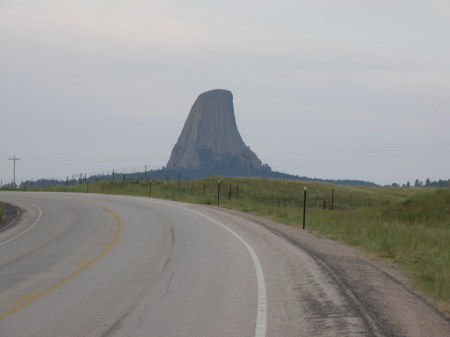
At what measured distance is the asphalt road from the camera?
7.80m

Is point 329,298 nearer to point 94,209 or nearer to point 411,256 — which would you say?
point 411,256

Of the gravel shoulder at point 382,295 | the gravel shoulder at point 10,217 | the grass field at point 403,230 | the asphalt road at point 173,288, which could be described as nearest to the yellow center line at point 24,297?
the asphalt road at point 173,288

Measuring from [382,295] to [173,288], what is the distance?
11.9 feet

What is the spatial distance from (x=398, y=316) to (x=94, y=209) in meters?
28.1

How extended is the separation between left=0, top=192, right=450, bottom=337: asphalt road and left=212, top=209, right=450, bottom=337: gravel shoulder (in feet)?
0.49

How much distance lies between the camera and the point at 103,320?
8242mm

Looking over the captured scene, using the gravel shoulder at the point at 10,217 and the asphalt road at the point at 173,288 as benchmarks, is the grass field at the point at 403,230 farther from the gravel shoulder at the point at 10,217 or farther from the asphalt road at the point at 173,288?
the gravel shoulder at the point at 10,217

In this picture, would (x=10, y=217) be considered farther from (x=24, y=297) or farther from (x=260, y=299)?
(x=260, y=299)

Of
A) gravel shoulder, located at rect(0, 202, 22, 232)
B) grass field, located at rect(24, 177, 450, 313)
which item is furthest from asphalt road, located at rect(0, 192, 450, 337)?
gravel shoulder, located at rect(0, 202, 22, 232)

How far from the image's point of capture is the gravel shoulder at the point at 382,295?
7.75 meters

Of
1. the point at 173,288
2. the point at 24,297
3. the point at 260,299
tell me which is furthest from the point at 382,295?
the point at 24,297

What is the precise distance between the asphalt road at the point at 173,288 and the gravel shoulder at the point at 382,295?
150 millimetres

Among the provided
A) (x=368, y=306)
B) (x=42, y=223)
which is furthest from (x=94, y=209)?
(x=368, y=306)

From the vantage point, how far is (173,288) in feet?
35.0
